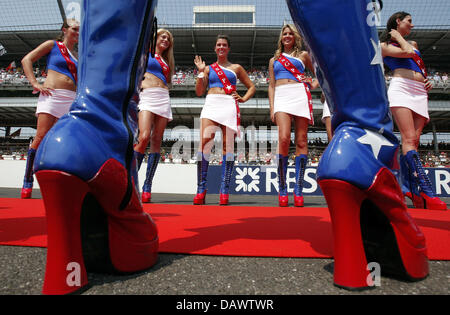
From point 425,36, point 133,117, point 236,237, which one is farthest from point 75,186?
point 425,36

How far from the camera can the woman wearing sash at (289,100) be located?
2.56m

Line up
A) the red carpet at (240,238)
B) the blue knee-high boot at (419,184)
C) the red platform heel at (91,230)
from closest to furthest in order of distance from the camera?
1. the red platform heel at (91,230)
2. the red carpet at (240,238)
3. the blue knee-high boot at (419,184)

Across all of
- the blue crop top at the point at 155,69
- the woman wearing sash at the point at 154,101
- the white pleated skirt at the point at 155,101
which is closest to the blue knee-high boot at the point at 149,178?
the woman wearing sash at the point at 154,101

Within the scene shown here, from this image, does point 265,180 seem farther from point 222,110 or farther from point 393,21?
point 393,21

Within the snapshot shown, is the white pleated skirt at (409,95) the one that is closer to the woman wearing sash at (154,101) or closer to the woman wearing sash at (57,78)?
the woman wearing sash at (154,101)

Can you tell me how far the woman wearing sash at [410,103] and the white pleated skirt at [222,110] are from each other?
1.43 metres

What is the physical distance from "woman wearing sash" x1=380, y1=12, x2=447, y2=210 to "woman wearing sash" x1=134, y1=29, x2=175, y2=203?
2.02m

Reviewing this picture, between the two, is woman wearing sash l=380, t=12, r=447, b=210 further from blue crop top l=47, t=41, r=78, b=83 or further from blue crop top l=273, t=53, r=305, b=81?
blue crop top l=47, t=41, r=78, b=83

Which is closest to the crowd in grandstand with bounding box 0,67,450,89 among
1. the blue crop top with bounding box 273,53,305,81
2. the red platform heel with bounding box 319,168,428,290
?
the blue crop top with bounding box 273,53,305,81

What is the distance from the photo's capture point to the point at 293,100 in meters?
2.55

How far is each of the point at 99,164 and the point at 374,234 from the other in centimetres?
60

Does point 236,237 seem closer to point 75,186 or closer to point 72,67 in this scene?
point 75,186

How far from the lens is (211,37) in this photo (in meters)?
16.9

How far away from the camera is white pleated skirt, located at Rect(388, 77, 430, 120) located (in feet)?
7.74
